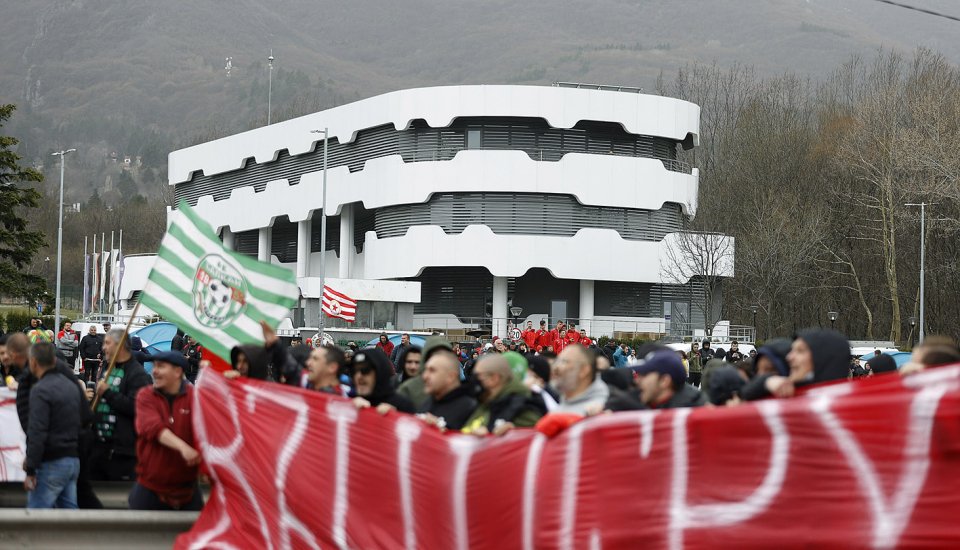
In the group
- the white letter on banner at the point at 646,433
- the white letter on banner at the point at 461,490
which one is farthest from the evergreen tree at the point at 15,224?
the white letter on banner at the point at 646,433

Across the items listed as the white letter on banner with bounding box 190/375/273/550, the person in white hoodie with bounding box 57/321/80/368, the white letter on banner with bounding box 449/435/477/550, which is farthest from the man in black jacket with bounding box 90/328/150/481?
the person in white hoodie with bounding box 57/321/80/368

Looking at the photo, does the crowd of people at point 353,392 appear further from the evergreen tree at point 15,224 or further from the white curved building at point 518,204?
the white curved building at point 518,204

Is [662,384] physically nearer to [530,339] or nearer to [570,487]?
[570,487]

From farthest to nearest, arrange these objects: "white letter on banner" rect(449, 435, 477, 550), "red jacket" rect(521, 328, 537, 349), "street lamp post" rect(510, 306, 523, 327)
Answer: "street lamp post" rect(510, 306, 523, 327) < "red jacket" rect(521, 328, 537, 349) < "white letter on banner" rect(449, 435, 477, 550)

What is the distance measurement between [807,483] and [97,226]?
158 m

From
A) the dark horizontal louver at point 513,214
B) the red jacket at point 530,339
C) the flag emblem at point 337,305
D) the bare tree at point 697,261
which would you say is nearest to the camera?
the red jacket at point 530,339

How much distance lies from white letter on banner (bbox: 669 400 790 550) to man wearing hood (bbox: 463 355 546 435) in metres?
1.63

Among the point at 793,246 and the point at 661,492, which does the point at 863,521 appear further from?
the point at 793,246

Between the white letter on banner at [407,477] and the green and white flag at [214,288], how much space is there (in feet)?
7.85

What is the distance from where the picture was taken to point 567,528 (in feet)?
22.4

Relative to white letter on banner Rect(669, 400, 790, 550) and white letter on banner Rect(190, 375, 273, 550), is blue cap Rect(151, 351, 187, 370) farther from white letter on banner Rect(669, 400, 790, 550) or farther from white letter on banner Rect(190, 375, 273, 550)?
white letter on banner Rect(669, 400, 790, 550)

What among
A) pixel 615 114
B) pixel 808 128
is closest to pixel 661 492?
pixel 615 114

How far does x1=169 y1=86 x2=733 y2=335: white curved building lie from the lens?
63219mm

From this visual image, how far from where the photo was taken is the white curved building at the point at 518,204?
207ft
